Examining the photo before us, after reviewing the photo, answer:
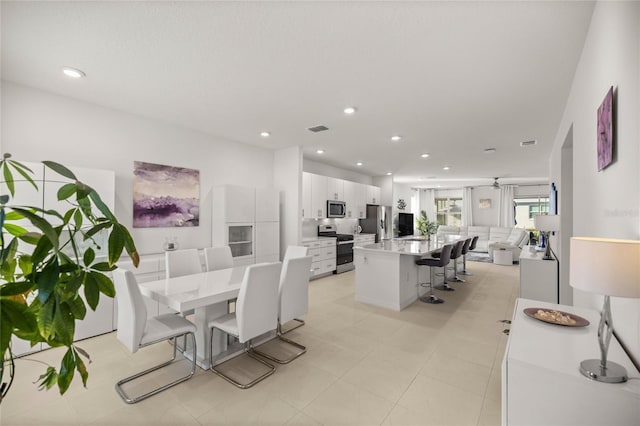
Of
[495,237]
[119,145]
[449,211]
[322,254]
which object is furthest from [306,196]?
[449,211]

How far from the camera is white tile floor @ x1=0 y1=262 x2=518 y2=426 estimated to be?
2.03m

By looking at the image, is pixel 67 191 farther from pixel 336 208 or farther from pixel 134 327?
pixel 336 208

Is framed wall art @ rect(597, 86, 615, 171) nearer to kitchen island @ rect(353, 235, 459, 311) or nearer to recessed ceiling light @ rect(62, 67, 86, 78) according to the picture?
kitchen island @ rect(353, 235, 459, 311)

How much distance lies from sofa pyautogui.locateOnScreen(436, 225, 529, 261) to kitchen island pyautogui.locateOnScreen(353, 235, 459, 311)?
4.96 m

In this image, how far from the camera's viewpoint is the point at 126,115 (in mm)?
3801

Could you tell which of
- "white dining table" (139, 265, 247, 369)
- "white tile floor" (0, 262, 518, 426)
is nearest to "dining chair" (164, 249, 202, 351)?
"white dining table" (139, 265, 247, 369)

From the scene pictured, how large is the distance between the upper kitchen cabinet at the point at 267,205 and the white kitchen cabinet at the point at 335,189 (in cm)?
165

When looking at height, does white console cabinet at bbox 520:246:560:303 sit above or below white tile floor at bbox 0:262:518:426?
above

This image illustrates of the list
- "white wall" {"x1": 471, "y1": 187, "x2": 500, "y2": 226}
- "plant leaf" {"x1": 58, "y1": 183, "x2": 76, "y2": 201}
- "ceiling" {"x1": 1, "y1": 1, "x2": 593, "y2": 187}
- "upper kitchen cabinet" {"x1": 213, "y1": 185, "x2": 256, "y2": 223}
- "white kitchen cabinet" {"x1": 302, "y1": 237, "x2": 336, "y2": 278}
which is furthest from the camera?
"white wall" {"x1": 471, "y1": 187, "x2": 500, "y2": 226}

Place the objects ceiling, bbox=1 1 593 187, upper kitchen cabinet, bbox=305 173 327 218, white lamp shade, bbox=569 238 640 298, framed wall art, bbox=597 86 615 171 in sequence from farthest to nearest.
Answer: upper kitchen cabinet, bbox=305 173 327 218, ceiling, bbox=1 1 593 187, framed wall art, bbox=597 86 615 171, white lamp shade, bbox=569 238 640 298

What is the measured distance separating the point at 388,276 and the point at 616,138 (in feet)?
10.3

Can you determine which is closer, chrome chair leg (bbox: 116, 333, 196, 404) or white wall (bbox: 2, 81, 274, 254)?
chrome chair leg (bbox: 116, 333, 196, 404)

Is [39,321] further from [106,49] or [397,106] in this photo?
[397,106]

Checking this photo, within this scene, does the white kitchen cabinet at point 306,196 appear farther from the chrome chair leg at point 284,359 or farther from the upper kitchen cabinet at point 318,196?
the chrome chair leg at point 284,359
